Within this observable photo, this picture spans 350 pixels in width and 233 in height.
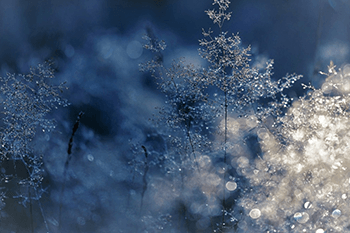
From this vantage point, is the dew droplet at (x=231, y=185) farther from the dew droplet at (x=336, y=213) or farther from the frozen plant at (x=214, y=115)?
the dew droplet at (x=336, y=213)

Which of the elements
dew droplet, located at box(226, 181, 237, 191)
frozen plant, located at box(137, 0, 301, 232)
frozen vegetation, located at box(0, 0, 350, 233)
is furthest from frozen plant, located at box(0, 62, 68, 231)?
dew droplet, located at box(226, 181, 237, 191)

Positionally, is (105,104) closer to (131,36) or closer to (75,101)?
(75,101)

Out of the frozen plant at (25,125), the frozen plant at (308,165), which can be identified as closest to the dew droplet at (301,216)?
the frozen plant at (308,165)

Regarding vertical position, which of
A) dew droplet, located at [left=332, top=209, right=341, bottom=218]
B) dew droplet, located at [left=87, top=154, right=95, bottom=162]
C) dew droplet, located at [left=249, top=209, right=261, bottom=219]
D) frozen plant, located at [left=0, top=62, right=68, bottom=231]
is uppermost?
frozen plant, located at [left=0, top=62, right=68, bottom=231]

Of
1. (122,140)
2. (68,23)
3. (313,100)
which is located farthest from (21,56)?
(313,100)

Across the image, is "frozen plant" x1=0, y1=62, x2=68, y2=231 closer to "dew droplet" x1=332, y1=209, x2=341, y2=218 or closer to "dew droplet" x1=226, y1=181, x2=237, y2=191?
"dew droplet" x1=226, y1=181, x2=237, y2=191

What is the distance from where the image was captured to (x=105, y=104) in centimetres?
199

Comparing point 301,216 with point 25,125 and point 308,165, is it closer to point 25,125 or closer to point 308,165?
point 308,165

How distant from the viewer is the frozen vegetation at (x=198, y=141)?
1862mm

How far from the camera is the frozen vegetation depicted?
186cm

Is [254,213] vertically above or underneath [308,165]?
underneath

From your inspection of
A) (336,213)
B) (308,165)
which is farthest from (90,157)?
(336,213)

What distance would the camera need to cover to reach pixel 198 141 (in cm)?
193

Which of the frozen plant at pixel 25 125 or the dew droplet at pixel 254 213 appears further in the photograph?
the frozen plant at pixel 25 125
